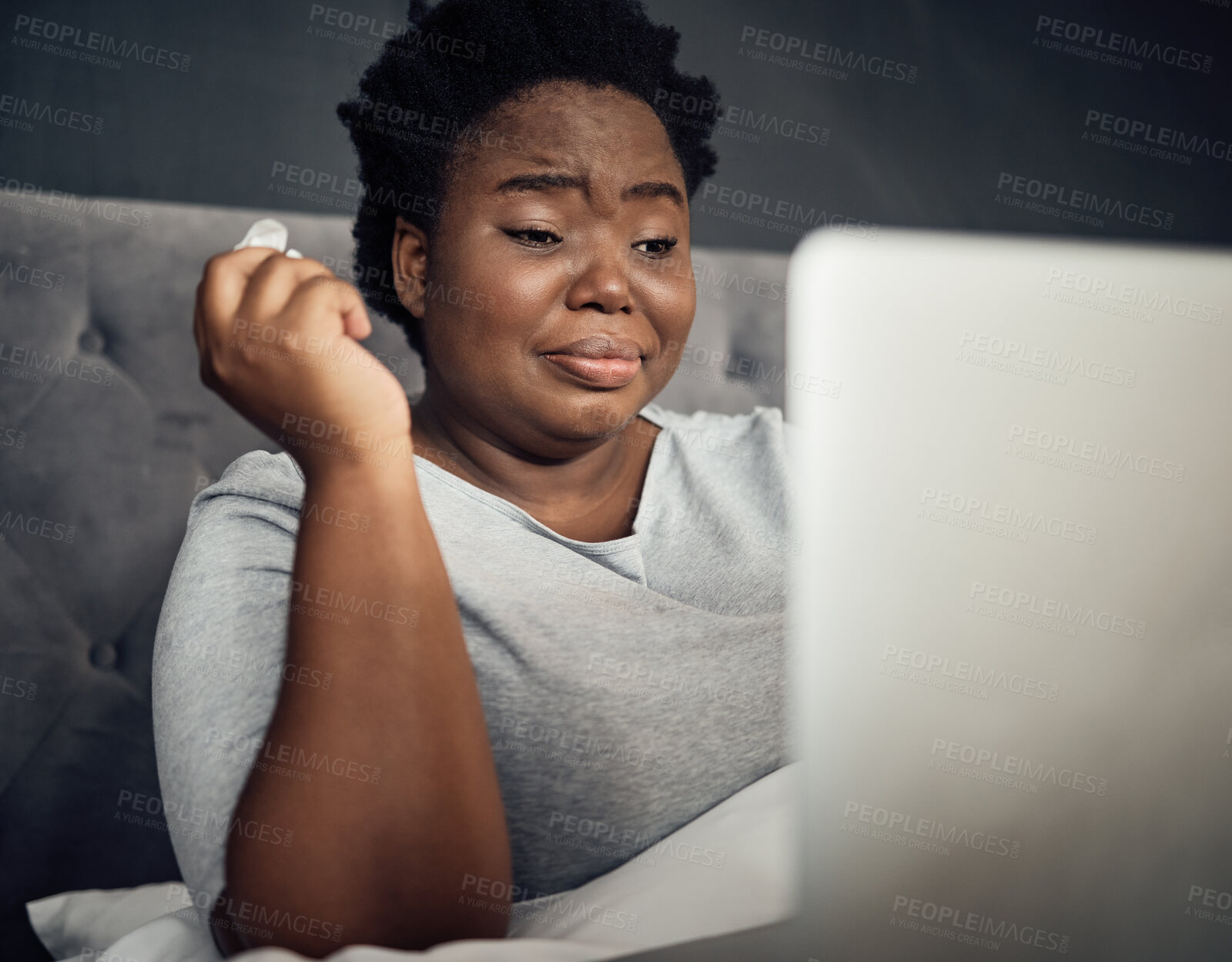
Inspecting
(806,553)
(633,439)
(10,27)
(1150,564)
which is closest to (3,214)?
(10,27)

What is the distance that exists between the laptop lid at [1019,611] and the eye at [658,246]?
0.21 m

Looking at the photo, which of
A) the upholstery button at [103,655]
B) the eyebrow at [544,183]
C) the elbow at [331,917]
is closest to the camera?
the elbow at [331,917]

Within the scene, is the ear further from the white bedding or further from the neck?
the white bedding

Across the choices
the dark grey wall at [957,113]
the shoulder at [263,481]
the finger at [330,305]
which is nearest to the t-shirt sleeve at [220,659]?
the shoulder at [263,481]

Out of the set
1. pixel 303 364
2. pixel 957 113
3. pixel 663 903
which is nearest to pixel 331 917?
pixel 663 903

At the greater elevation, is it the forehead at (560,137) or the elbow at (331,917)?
the forehead at (560,137)

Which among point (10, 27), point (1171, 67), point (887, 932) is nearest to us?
point (887, 932)

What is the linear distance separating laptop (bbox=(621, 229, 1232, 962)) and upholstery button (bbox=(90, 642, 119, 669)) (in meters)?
0.53

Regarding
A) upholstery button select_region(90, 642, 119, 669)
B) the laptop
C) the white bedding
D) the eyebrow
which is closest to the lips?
the eyebrow

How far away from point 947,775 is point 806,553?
202mm

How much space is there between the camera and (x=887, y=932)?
0.60 metres

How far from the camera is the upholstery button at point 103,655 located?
28.9 inches

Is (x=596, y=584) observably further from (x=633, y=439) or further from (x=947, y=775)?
(x=947, y=775)

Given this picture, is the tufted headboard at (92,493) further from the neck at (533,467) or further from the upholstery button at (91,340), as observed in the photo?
the neck at (533,467)
